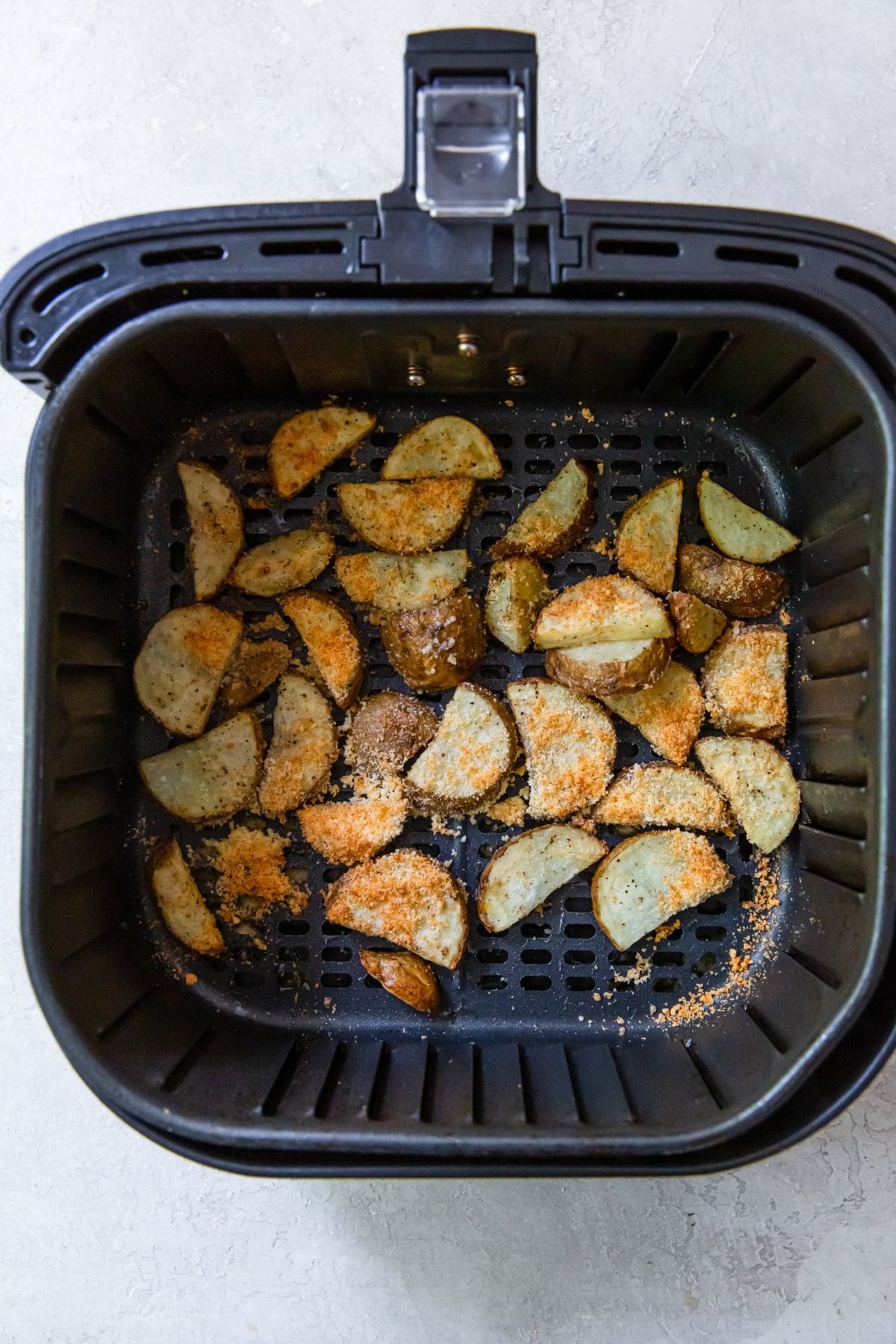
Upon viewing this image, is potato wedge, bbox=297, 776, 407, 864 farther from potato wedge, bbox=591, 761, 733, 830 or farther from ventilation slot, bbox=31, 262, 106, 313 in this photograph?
ventilation slot, bbox=31, 262, 106, 313

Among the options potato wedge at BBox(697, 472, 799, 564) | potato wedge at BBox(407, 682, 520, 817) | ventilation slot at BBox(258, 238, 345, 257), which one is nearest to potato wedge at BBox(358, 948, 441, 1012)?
potato wedge at BBox(407, 682, 520, 817)

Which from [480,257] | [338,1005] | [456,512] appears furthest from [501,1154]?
[480,257]

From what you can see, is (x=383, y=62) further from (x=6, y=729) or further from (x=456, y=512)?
(x=6, y=729)

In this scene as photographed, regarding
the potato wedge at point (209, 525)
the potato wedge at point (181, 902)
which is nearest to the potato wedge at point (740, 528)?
the potato wedge at point (209, 525)

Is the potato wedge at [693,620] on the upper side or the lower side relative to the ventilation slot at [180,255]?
lower

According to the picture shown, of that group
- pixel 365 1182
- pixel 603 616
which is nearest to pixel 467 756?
pixel 603 616

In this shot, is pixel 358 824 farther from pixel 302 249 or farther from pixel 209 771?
pixel 302 249

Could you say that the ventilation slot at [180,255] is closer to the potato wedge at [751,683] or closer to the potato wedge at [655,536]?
the potato wedge at [655,536]
